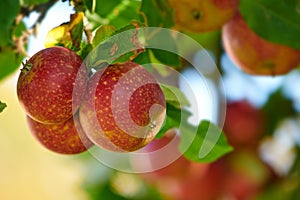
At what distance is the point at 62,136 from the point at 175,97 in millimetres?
232

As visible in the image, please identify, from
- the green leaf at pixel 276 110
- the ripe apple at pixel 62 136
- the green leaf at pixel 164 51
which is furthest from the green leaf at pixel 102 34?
the green leaf at pixel 276 110

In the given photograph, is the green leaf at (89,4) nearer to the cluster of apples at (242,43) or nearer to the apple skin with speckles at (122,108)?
the apple skin with speckles at (122,108)

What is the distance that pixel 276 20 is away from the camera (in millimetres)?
1533

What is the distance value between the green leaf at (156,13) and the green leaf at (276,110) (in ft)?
3.20

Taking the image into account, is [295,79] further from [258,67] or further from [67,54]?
[67,54]

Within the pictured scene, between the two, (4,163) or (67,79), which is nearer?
(67,79)

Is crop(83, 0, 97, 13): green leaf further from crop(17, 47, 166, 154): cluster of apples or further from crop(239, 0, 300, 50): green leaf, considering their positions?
crop(239, 0, 300, 50): green leaf

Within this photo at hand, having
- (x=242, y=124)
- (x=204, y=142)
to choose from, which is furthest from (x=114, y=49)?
(x=242, y=124)

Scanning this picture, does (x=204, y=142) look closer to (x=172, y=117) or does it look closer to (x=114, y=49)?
(x=172, y=117)

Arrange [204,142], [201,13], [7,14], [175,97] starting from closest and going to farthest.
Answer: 1. [7,14]
2. [175,97]
3. [204,142]
4. [201,13]

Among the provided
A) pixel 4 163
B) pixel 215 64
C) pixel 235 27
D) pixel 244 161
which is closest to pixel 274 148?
pixel 244 161

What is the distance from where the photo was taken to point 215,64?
2074 millimetres

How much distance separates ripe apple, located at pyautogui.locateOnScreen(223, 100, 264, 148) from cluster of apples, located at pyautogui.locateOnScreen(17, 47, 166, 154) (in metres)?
1.15

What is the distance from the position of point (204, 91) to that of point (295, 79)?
844mm
